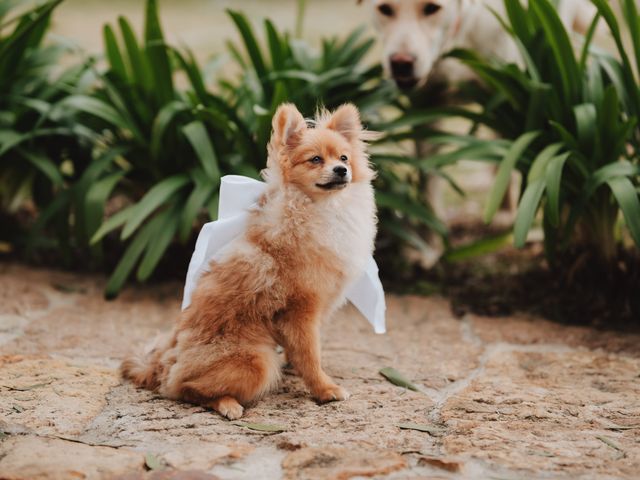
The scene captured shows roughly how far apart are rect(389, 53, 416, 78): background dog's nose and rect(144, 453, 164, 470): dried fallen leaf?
235 cm

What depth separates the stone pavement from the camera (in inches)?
74.3

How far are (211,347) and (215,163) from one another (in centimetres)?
143

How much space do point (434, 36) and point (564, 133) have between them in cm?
94

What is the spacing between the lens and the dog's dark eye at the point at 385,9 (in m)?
3.72

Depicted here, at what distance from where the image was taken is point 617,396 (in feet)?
8.08

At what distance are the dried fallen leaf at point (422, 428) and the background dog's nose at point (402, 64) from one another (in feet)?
6.52

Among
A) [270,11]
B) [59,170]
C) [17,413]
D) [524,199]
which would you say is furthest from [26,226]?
[270,11]

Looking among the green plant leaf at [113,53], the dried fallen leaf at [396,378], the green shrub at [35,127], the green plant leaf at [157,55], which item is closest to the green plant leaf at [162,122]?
the green plant leaf at [157,55]

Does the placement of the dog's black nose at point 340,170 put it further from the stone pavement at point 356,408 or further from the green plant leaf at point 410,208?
the green plant leaf at point 410,208

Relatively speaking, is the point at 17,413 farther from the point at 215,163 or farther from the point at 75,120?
the point at 75,120

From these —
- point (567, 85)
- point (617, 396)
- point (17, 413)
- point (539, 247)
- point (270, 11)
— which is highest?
point (270, 11)

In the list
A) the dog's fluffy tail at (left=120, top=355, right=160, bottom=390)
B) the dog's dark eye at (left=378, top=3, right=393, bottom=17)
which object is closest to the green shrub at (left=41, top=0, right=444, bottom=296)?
the dog's dark eye at (left=378, top=3, right=393, bottom=17)

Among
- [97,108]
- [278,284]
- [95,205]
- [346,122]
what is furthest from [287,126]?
[97,108]

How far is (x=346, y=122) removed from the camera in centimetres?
244
